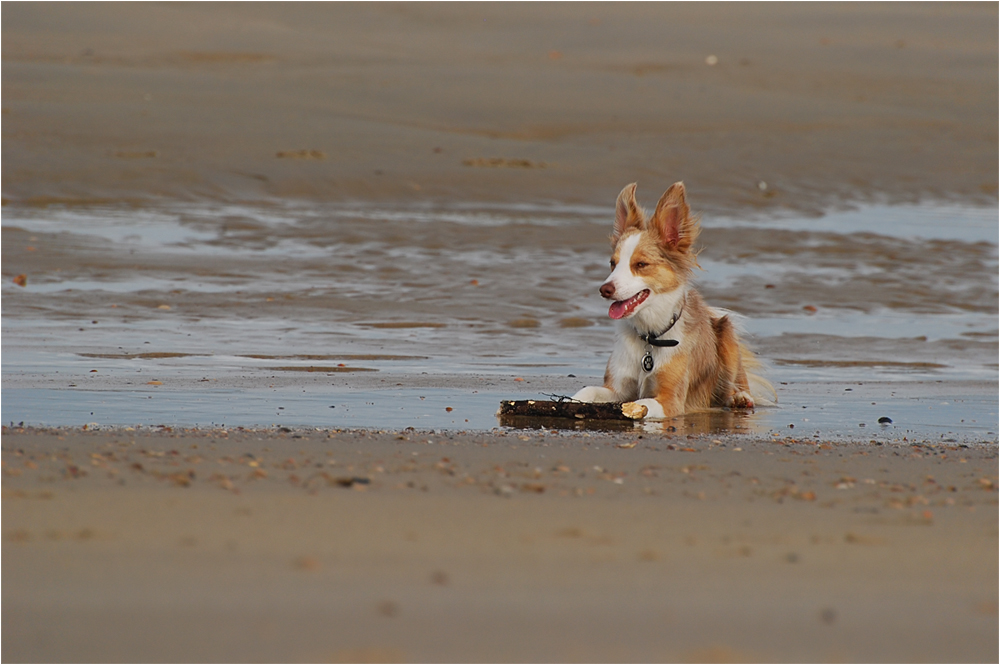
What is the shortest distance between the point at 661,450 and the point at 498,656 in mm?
2934

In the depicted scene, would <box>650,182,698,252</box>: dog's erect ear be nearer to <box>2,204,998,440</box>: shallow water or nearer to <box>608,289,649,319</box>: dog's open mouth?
<box>608,289,649,319</box>: dog's open mouth

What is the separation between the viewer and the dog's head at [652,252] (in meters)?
7.51

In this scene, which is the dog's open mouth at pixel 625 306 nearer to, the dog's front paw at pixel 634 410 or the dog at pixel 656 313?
the dog at pixel 656 313

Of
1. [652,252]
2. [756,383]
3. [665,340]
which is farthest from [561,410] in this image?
[756,383]

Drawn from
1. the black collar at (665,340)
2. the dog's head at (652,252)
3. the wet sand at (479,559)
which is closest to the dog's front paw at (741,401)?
the black collar at (665,340)

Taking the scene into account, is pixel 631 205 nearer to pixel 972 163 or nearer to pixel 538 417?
pixel 538 417

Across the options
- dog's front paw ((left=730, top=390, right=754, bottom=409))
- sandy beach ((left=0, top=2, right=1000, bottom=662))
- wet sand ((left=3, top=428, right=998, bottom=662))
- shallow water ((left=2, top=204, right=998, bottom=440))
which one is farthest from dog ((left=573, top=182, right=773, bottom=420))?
wet sand ((left=3, top=428, right=998, bottom=662))

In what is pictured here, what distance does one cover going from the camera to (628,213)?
7.80m

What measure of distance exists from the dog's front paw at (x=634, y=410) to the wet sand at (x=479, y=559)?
6.59 feet

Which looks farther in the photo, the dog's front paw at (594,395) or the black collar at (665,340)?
the black collar at (665,340)

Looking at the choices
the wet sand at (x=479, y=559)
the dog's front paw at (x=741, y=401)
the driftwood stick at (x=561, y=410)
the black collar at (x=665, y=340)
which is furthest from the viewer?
the dog's front paw at (x=741, y=401)

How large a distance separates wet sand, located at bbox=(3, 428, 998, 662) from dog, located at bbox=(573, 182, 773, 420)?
2.44 m

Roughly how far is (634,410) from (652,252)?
1.00 meters

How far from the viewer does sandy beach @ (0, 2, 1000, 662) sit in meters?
3.15
